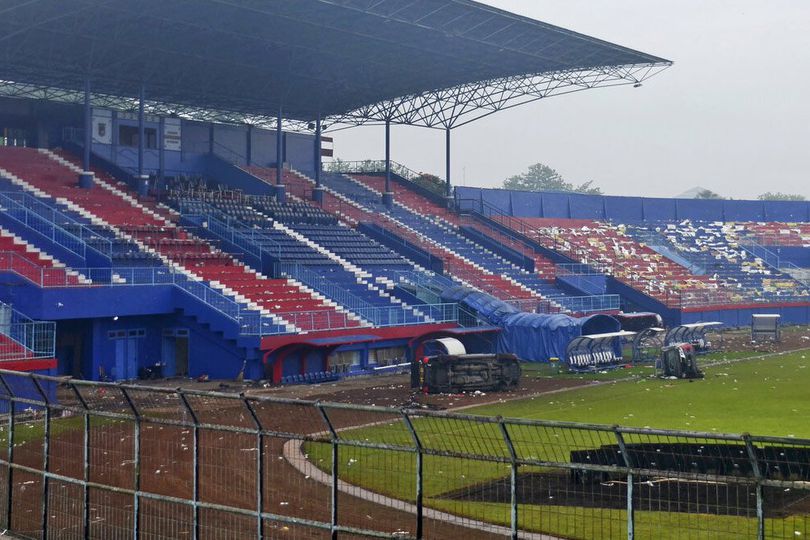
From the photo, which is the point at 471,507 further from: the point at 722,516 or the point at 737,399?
the point at 737,399

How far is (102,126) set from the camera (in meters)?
53.5

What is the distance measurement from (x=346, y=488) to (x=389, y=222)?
137ft

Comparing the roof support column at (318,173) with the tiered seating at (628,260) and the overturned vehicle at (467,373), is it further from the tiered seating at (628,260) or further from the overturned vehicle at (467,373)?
the overturned vehicle at (467,373)

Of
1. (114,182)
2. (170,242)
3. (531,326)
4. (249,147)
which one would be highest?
(249,147)

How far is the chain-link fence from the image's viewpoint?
11.8 metres

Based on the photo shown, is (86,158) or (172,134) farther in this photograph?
(172,134)

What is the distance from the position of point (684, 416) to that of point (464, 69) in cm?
3147

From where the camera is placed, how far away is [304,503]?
15.3 metres

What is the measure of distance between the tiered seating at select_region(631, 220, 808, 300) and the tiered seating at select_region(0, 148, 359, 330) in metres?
34.7

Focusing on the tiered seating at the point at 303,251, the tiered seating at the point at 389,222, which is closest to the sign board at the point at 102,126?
the tiered seating at the point at 303,251

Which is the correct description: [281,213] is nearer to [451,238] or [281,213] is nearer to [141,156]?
[141,156]

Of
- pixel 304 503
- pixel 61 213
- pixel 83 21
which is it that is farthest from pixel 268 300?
pixel 304 503

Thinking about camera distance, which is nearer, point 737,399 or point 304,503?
point 304,503

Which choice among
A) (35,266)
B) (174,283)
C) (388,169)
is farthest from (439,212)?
(35,266)
